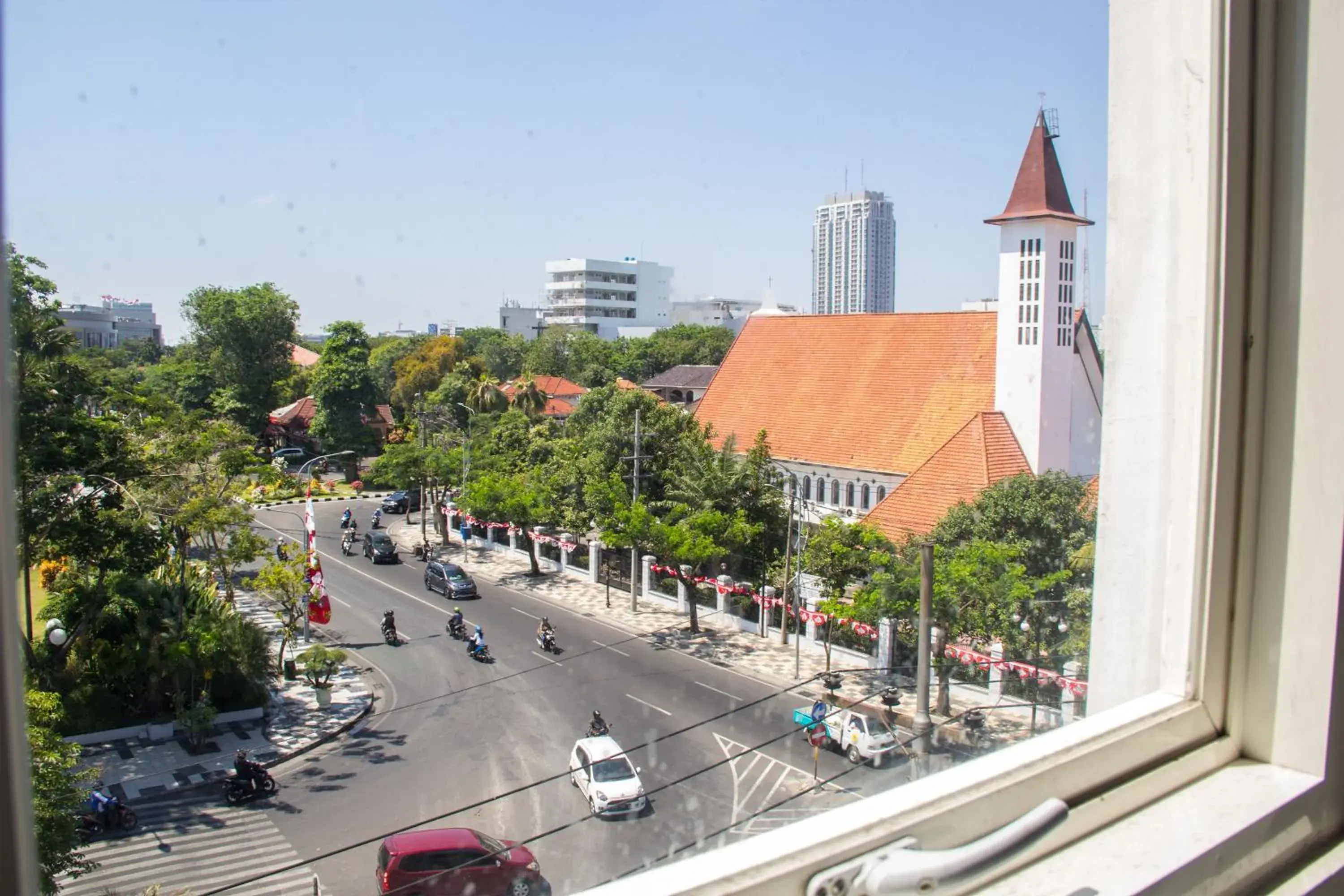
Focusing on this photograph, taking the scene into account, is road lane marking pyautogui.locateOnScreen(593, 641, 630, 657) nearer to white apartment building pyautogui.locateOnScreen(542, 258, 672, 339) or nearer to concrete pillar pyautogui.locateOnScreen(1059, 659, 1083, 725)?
white apartment building pyautogui.locateOnScreen(542, 258, 672, 339)

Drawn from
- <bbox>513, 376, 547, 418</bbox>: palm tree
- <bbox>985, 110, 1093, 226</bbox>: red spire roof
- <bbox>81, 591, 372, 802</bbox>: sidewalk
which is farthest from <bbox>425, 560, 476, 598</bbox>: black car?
<bbox>513, 376, 547, 418</bbox>: palm tree

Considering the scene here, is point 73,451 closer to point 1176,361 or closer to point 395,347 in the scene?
point 1176,361

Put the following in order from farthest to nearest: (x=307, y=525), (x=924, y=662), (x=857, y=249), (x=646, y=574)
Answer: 1. (x=646, y=574)
2. (x=307, y=525)
3. (x=924, y=662)
4. (x=857, y=249)

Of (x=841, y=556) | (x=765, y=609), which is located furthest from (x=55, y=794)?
(x=841, y=556)

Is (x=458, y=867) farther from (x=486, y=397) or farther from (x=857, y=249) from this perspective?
(x=486, y=397)

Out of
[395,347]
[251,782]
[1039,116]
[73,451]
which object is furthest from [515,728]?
[1039,116]

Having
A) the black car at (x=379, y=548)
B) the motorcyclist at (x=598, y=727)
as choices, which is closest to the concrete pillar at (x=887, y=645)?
the motorcyclist at (x=598, y=727)
